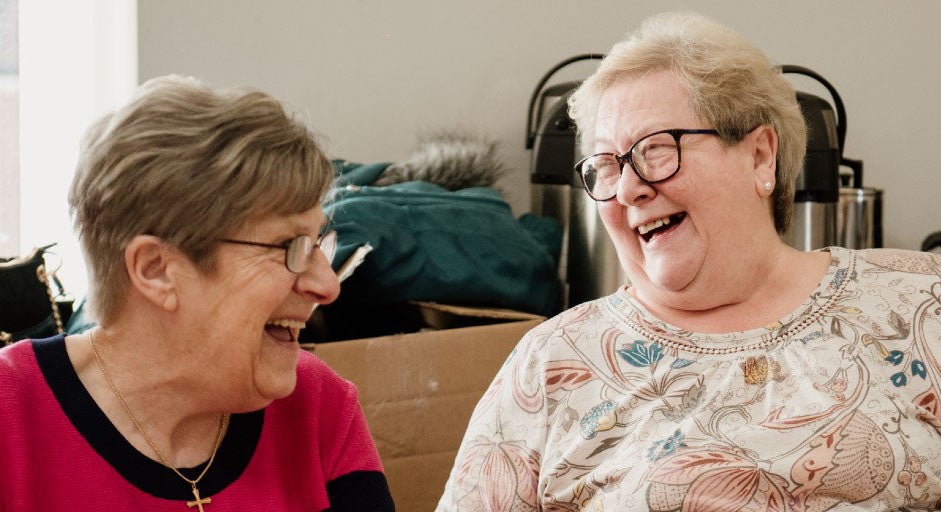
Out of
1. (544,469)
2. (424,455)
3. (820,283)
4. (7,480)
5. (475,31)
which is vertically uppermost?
(475,31)

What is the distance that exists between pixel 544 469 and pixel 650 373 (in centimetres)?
21

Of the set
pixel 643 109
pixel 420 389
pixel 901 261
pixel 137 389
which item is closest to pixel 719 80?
pixel 643 109

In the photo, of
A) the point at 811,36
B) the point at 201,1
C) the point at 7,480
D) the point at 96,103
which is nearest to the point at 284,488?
the point at 7,480

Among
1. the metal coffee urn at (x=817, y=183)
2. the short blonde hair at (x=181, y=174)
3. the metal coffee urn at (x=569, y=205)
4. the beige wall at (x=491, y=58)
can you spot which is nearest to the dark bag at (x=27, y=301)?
the short blonde hair at (x=181, y=174)

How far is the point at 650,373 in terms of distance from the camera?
1432mm

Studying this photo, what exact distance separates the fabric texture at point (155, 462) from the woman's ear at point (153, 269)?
15 cm

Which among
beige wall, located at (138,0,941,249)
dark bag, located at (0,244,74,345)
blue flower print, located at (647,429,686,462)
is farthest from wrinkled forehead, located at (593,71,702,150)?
beige wall, located at (138,0,941,249)

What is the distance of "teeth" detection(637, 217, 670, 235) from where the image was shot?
58.4 inches

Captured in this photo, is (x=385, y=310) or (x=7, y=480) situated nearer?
(x=7, y=480)

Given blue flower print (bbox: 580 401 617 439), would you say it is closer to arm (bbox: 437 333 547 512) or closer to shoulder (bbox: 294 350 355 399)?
arm (bbox: 437 333 547 512)

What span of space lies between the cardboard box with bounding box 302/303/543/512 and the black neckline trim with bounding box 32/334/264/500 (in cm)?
67

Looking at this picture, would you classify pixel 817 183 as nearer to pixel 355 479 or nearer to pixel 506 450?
pixel 506 450

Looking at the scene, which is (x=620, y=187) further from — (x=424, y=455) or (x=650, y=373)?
(x=424, y=455)

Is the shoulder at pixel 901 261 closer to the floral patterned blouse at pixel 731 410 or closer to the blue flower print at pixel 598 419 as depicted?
the floral patterned blouse at pixel 731 410
